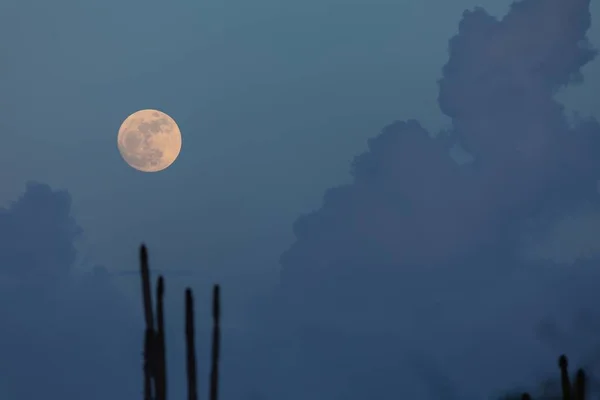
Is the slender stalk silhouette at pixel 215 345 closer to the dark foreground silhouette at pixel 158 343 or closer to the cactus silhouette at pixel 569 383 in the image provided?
the dark foreground silhouette at pixel 158 343

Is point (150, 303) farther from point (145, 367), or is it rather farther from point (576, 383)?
point (576, 383)

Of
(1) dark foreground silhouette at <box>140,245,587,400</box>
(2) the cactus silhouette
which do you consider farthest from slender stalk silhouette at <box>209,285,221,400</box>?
(2) the cactus silhouette

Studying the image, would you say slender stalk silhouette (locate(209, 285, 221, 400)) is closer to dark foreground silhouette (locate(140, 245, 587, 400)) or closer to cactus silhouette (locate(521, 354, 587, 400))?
dark foreground silhouette (locate(140, 245, 587, 400))

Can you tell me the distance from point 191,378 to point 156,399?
1031 millimetres

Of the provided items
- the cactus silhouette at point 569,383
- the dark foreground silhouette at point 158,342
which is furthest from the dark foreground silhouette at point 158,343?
the cactus silhouette at point 569,383

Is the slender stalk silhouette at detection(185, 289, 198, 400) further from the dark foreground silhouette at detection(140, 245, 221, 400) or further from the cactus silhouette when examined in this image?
the cactus silhouette

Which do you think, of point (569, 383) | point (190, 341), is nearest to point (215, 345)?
point (190, 341)

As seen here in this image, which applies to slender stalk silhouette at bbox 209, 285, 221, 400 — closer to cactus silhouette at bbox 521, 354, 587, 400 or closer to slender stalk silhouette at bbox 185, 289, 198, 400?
slender stalk silhouette at bbox 185, 289, 198, 400

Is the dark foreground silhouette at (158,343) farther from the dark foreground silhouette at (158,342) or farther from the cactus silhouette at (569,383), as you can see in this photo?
the cactus silhouette at (569,383)

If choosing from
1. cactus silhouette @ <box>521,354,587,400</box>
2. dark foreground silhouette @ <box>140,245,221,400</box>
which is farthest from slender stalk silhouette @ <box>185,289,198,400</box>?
cactus silhouette @ <box>521,354,587,400</box>

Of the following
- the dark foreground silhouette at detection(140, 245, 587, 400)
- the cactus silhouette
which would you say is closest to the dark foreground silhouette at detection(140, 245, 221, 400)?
the dark foreground silhouette at detection(140, 245, 587, 400)

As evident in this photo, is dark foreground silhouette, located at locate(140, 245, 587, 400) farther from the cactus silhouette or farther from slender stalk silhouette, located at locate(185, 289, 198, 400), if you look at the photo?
the cactus silhouette

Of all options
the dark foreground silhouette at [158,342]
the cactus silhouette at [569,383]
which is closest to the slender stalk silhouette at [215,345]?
the dark foreground silhouette at [158,342]

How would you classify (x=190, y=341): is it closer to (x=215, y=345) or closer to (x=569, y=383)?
(x=215, y=345)
